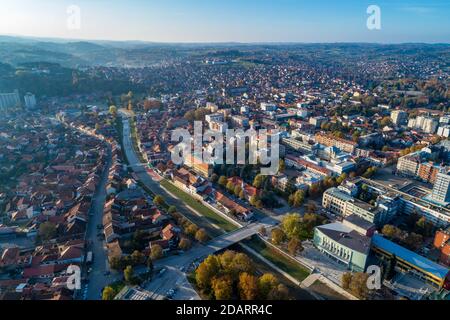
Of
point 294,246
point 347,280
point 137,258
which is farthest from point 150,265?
point 347,280

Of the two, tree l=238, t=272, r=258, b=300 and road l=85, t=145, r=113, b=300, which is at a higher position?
tree l=238, t=272, r=258, b=300

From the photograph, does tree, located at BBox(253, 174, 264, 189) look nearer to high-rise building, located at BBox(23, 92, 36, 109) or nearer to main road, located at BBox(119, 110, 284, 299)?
main road, located at BBox(119, 110, 284, 299)

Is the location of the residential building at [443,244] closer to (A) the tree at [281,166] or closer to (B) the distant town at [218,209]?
(B) the distant town at [218,209]

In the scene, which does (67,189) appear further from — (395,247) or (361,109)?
(361,109)

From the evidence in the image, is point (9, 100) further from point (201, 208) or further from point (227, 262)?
point (227, 262)

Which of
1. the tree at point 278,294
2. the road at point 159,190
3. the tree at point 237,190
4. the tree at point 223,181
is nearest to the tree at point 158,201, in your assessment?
the road at point 159,190

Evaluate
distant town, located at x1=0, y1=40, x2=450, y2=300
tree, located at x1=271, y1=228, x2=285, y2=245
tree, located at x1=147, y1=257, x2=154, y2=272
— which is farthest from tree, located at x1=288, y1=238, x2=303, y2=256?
tree, located at x1=147, y1=257, x2=154, y2=272

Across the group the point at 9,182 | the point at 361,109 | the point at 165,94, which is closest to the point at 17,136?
the point at 9,182
